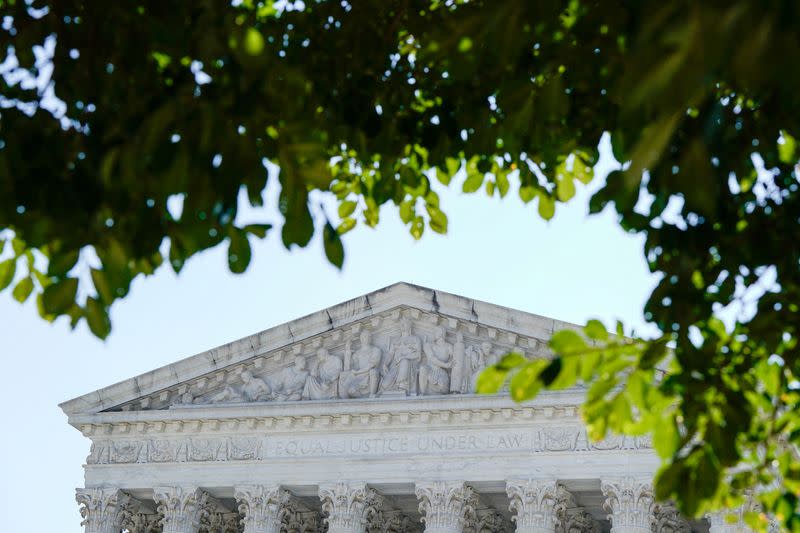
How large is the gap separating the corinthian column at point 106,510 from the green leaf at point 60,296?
1189 inches

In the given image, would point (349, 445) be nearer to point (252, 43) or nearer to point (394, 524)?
point (394, 524)

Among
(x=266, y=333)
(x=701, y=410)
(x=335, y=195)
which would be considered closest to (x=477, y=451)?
(x=266, y=333)

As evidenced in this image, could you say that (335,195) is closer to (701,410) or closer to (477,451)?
(701,410)

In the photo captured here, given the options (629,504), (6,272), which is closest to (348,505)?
(629,504)

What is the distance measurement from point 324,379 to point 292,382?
95cm

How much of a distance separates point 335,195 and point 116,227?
146 inches

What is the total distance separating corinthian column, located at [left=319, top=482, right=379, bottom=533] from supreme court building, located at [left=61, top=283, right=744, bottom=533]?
0.12 ft

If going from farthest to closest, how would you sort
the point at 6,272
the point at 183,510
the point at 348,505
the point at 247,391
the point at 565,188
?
the point at 247,391 → the point at 183,510 → the point at 348,505 → the point at 565,188 → the point at 6,272

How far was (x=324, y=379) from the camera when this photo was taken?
35.0m

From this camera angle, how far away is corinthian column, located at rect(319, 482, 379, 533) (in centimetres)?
3334

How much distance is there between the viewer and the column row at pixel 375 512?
31.2m

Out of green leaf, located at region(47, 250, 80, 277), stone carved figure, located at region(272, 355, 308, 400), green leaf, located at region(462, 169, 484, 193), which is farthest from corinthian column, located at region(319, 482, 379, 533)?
green leaf, located at region(47, 250, 80, 277)

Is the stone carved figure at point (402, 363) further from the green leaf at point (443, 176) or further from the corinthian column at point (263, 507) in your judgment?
the green leaf at point (443, 176)

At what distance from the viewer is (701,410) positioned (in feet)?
22.9
